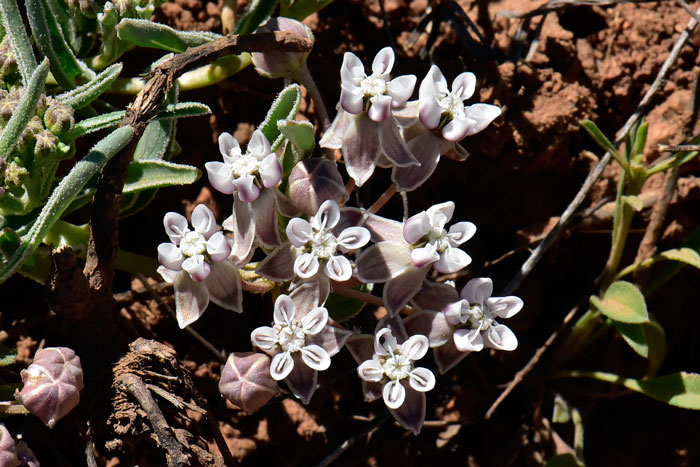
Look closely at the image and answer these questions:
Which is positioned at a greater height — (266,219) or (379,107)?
(379,107)

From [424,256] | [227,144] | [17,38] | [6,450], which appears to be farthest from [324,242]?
[17,38]

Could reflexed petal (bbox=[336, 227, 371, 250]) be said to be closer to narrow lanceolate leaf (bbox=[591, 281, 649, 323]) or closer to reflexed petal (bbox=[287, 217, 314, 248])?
reflexed petal (bbox=[287, 217, 314, 248])

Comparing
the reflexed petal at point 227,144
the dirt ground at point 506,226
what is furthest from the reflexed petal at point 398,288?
the dirt ground at point 506,226

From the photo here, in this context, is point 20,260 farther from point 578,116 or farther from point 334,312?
point 578,116

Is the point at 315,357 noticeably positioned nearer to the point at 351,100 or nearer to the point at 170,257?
the point at 170,257

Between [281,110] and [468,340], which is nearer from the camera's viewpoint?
[468,340]

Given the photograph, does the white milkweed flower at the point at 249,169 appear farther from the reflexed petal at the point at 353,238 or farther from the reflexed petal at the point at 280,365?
the reflexed petal at the point at 280,365
